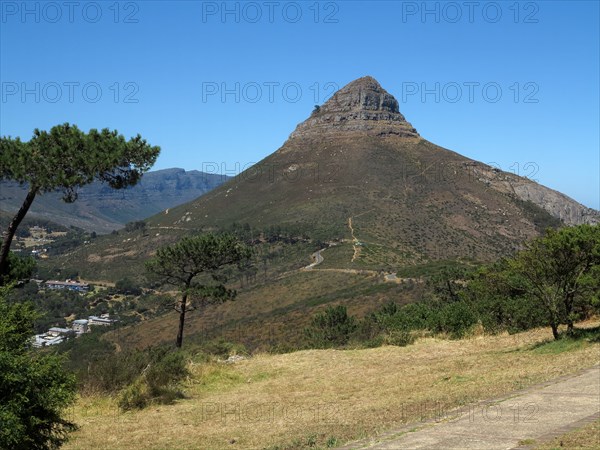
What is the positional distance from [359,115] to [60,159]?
168m

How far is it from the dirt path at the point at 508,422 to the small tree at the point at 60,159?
35.3ft

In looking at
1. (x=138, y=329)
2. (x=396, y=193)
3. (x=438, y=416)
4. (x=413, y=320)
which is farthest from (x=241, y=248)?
(x=396, y=193)

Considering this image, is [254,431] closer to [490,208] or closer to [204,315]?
[204,315]

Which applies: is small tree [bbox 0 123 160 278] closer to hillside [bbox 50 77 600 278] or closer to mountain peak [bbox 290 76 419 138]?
hillside [bbox 50 77 600 278]

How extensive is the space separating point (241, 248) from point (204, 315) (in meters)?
44.0

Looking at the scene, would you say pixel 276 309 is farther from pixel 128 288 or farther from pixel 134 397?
pixel 134 397

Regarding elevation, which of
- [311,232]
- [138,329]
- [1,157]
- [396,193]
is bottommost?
[138,329]

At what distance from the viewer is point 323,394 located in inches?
532

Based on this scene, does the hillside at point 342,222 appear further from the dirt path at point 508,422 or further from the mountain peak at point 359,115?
the dirt path at point 508,422

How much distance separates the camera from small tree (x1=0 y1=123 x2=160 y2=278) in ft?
48.3

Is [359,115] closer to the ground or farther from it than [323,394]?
farther from it

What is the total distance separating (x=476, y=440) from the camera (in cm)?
736

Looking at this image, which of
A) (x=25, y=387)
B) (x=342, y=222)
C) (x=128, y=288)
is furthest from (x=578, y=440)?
(x=342, y=222)

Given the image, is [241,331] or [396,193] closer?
[241,331]
